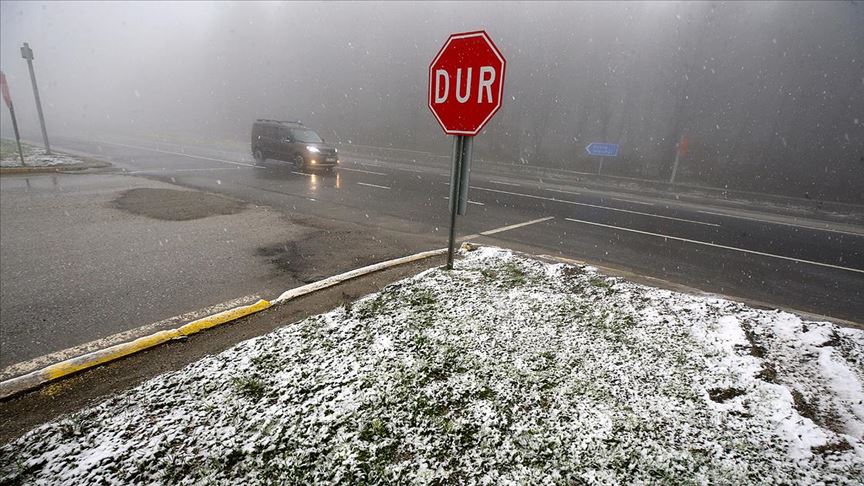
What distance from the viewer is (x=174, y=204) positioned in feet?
31.5

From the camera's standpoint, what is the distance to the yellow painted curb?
9.15 ft

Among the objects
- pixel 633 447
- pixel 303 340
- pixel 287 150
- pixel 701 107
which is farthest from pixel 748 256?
pixel 701 107

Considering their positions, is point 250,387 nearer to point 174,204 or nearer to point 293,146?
point 174,204

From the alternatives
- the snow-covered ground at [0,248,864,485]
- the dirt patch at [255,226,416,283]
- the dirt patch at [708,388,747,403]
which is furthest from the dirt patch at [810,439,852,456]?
the dirt patch at [255,226,416,283]

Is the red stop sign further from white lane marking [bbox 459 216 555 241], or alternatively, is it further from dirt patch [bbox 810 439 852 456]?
white lane marking [bbox 459 216 555 241]

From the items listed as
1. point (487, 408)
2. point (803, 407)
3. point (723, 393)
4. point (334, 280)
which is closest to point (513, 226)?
point (334, 280)

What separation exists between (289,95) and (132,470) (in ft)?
209

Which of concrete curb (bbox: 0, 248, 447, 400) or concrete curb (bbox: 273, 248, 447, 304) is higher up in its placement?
concrete curb (bbox: 273, 248, 447, 304)

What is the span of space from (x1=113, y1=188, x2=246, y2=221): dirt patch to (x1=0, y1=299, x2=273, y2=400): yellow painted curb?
5.64m

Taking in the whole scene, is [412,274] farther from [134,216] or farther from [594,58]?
[594,58]

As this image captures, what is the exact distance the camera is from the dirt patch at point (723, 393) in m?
2.71

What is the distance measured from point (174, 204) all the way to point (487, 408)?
32.6ft

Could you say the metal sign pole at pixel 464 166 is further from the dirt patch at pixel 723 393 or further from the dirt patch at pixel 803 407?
the dirt patch at pixel 803 407

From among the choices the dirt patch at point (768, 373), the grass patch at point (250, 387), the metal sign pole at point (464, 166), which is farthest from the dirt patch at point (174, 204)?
the dirt patch at point (768, 373)
